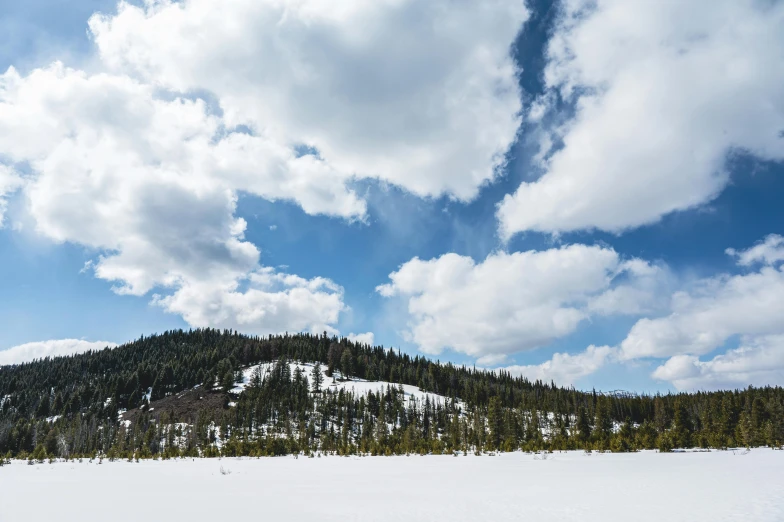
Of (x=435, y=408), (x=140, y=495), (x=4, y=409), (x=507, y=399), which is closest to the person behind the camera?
(x=140, y=495)

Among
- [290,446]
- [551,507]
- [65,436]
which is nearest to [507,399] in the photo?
[290,446]

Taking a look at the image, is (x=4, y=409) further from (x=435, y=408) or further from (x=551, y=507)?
(x=551, y=507)

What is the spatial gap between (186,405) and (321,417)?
55.1 meters

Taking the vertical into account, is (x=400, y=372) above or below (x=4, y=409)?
above

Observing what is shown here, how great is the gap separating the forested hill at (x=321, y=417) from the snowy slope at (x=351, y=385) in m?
1.76

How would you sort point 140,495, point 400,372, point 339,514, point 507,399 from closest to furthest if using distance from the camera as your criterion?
1. point 339,514
2. point 140,495
3. point 507,399
4. point 400,372

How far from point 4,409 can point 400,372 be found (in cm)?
16727

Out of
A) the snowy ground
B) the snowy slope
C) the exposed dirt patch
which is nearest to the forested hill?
the exposed dirt patch

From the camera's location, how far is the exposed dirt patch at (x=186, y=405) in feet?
444

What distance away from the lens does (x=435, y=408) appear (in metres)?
145

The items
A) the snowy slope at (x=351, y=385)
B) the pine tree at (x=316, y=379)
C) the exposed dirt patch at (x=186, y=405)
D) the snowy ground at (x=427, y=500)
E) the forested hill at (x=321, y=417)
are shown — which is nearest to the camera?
the snowy ground at (x=427, y=500)

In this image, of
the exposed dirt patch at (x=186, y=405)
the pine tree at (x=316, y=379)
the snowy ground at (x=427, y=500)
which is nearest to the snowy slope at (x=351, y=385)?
the pine tree at (x=316, y=379)

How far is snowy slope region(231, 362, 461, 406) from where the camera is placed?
160 meters

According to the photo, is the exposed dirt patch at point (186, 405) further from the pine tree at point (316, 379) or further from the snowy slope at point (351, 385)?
the pine tree at point (316, 379)
